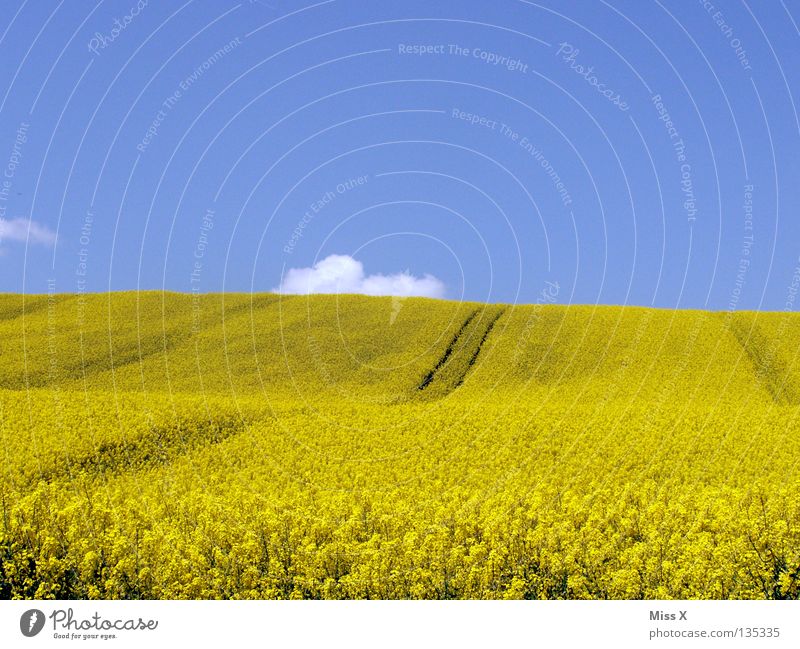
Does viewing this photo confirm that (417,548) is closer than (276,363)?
Yes

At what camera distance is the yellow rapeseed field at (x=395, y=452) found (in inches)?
588

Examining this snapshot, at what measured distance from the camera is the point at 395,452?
115ft

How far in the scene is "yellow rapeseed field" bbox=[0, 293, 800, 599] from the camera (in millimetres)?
14930

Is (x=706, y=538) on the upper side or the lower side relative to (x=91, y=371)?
lower

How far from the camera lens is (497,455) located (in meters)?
34.1

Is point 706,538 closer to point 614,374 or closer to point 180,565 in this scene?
point 180,565

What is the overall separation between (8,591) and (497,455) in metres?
23.2
